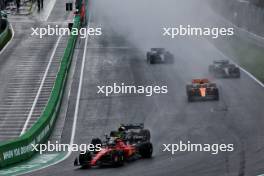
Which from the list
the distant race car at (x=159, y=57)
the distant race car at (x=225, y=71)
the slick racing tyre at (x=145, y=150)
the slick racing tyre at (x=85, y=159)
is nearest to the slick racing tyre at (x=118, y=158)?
the slick racing tyre at (x=85, y=159)

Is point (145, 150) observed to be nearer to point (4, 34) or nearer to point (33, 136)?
point (33, 136)

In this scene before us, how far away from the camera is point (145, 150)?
3234 centimetres

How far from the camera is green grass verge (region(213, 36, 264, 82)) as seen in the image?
5884 cm

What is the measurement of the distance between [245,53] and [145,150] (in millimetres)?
36099

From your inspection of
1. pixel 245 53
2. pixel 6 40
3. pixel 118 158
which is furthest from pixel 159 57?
pixel 118 158

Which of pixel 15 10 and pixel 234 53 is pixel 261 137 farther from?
pixel 15 10

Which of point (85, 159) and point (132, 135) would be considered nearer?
point (85, 159)

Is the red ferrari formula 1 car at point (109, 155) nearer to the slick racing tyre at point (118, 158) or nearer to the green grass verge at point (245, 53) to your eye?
the slick racing tyre at point (118, 158)

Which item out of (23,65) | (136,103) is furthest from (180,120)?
(23,65)

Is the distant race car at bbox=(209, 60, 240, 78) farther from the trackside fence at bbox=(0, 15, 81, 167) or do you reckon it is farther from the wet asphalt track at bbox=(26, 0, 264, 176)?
the trackside fence at bbox=(0, 15, 81, 167)

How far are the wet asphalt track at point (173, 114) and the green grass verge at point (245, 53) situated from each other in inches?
56.1

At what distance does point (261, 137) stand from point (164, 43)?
36.0 meters

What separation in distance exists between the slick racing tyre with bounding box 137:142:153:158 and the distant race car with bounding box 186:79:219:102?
14.3 metres

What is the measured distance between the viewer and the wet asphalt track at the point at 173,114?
101 ft
